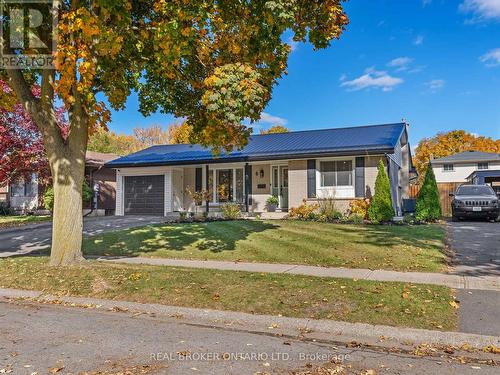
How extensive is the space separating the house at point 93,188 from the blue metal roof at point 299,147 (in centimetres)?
317

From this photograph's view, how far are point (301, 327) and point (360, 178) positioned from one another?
14255mm

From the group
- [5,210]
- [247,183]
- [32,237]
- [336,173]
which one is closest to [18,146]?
[32,237]

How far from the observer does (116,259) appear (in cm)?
1063

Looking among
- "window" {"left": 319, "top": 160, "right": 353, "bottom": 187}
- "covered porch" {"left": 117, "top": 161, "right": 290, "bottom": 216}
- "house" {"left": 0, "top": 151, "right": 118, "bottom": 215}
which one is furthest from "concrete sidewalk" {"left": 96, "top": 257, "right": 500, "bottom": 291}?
"house" {"left": 0, "top": 151, "right": 118, "bottom": 215}

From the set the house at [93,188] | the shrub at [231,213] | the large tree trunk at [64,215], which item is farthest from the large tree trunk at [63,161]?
the house at [93,188]

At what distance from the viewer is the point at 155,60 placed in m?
9.52

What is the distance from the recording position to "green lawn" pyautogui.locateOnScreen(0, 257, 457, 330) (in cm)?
565

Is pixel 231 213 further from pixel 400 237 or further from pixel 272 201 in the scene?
pixel 400 237

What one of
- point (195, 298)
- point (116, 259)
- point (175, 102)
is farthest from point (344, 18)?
point (116, 259)

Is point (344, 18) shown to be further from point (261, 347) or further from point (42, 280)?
point (42, 280)

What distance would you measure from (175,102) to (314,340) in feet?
25.9

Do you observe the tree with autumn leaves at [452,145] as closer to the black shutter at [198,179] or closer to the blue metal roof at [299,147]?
the blue metal roof at [299,147]

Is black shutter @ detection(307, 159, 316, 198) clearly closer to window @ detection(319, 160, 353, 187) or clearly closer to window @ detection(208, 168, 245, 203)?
window @ detection(319, 160, 353, 187)

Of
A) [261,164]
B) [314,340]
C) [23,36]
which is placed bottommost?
[314,340]
